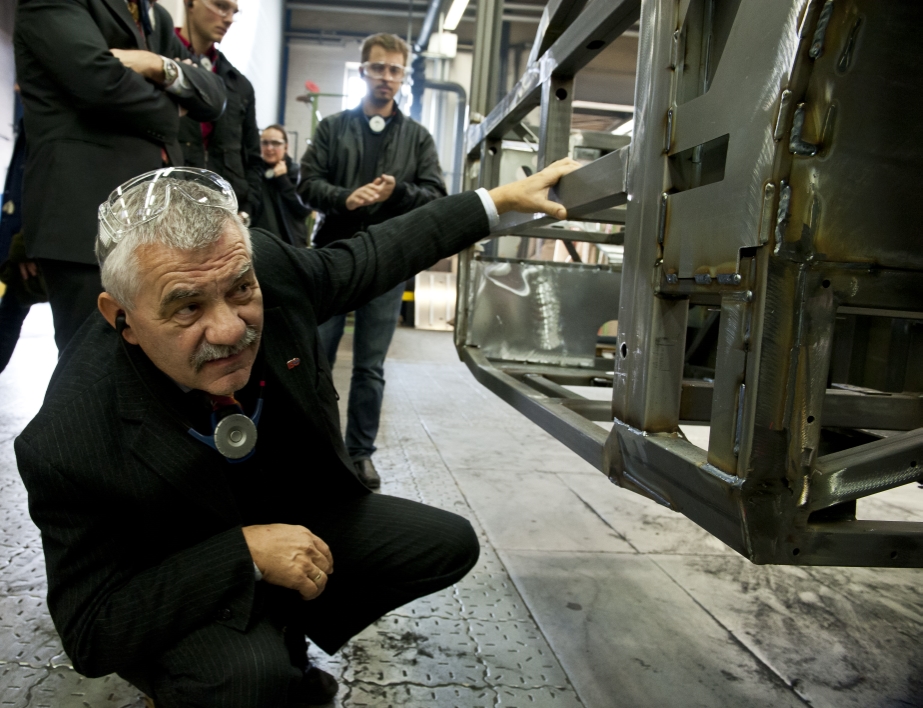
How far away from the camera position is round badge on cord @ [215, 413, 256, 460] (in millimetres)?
1321

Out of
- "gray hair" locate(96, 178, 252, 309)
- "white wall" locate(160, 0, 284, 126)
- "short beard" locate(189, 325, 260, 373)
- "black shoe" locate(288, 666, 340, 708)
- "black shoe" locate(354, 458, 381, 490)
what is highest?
"white wall" locate(160, 0, 284, 126)

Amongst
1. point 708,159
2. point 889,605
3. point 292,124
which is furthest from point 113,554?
point 292,124

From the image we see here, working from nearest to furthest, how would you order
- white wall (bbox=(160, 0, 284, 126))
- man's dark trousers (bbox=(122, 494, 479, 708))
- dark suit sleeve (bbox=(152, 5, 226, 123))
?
1. man's dark trousers (bbox=(122, 494, 479, 708))
2. dark suit sleeve (bbox=(152, 5, 226, 123))
3. white wall (bbox=(160, 0, 284, 126))

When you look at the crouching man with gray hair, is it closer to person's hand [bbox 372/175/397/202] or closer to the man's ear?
the man's ear

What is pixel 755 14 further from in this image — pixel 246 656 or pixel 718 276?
pixel 246 656

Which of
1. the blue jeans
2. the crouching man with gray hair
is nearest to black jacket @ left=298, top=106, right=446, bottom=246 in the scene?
the blue jeans

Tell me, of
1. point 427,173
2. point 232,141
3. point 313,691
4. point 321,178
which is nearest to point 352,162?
point 321,178

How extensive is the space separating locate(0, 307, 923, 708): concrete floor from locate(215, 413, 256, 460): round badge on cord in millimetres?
571

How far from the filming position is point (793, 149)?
0.94 m

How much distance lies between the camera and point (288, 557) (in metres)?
1.31

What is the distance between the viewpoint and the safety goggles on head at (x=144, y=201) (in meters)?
1.25

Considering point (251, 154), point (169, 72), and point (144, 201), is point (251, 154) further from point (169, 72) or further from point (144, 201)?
point (144, 201)

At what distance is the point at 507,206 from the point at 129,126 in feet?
3.38

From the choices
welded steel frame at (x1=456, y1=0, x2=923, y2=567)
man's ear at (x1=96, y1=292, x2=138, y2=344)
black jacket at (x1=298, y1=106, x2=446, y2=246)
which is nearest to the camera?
welded steel frame at (x1=456, y1=0, x2=923, y2=567)
